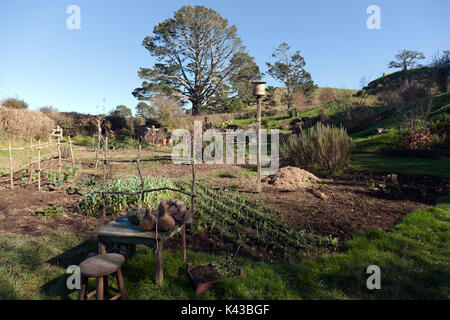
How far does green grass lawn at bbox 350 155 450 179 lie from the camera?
7.49m

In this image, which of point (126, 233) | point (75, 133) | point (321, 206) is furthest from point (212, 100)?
point (126, 233)

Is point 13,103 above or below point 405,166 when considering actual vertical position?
above

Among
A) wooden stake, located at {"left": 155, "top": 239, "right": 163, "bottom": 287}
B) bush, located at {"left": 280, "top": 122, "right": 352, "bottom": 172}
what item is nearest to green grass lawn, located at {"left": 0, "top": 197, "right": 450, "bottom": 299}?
wooden stake, located at {"left": 155, "top": 239, "right": 163, "bottom": 287}

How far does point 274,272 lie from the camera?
293 centimetres

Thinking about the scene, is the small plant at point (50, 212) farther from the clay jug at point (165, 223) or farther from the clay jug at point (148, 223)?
the clay jug at point (165, 223)

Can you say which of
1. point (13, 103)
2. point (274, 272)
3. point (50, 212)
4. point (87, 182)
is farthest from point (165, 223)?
point (13, 103)

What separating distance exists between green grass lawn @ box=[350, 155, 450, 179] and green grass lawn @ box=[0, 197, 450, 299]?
437cm

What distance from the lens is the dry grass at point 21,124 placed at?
14.9 metres

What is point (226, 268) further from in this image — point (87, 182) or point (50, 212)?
point (87, 182)

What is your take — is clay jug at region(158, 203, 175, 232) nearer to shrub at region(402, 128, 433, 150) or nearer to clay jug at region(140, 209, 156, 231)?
clay jug at region(140, 209, 156, 231)

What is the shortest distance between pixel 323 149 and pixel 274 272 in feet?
18.3

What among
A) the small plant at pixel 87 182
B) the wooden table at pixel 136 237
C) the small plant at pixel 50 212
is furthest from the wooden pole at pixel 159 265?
the small plant at pixel 87 182
